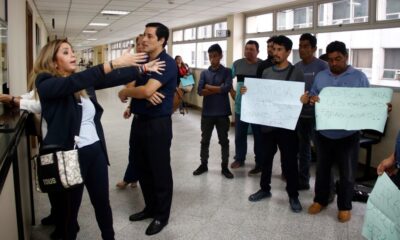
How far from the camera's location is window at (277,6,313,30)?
595 centimetres

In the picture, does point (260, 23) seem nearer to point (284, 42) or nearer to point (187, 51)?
point (187, 51)

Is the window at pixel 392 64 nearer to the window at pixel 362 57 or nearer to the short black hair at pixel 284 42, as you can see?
the window at pixel 362 57

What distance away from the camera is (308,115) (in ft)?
11.6

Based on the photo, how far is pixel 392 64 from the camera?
4582mm

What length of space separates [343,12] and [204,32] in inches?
195

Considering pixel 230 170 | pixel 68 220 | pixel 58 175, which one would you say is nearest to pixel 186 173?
pixel 230 170

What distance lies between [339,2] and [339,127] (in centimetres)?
338

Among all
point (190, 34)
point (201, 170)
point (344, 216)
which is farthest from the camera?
point (190, 34)

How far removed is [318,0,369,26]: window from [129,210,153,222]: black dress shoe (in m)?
3.92

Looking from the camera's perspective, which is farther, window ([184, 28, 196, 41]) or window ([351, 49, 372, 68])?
window ([184, 28, 196, 41])

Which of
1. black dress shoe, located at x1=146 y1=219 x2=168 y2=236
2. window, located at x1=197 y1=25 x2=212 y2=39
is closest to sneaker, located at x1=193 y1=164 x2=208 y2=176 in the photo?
black dress shoe, located at x1=146 y1=219 x2=168 y2=236

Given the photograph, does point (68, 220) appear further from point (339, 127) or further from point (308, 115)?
point (308, 115)

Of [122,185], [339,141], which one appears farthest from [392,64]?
[122,185]

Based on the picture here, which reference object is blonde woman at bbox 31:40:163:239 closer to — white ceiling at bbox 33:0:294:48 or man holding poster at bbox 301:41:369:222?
man holding poster at bbox 301:41:369:222
